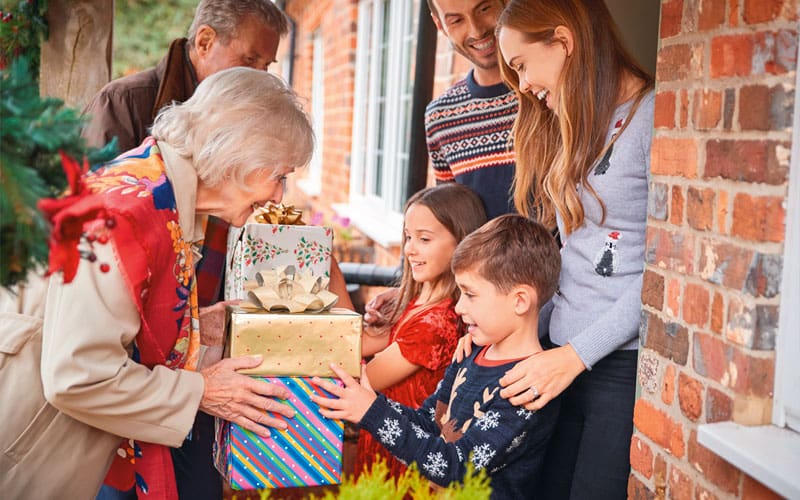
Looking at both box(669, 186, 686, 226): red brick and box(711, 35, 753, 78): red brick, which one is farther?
box(669, 186, 686, 226): red brick

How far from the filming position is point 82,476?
189cm

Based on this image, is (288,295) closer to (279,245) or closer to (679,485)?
(279,245)

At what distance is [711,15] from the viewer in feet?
5.51

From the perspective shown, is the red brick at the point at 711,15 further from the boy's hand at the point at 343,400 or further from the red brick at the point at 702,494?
the boy's hand at the point at 343,400

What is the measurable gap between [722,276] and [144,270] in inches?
45.7

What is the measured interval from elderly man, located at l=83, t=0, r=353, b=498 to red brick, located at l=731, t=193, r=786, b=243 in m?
1.49

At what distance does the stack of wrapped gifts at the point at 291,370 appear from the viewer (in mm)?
1957

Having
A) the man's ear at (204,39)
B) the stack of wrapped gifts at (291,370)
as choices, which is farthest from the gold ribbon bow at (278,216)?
the man's ear at (204,39)

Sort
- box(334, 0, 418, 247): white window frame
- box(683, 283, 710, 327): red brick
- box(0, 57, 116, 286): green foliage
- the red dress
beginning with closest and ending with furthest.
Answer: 1. box(0, 57, 116, 286): green foliage
2. box(683, 283, 710, 327): red brick
3. the red dress
4. box(334, 0, 418, 247): white window frame

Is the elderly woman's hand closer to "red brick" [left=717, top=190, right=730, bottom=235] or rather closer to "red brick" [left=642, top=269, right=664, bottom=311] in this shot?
"red brick" [left=642, top=269, right=664, bottom=311]

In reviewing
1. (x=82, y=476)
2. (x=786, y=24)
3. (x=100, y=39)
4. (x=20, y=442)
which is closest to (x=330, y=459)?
(x=82, y=476)

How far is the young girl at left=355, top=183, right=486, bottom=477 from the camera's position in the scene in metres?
2.62

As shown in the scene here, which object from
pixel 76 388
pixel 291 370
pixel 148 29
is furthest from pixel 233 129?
pixel 148 29

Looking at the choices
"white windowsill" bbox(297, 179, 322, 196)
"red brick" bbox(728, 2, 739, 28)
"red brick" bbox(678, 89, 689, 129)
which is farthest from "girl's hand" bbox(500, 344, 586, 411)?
"white windowsill" bbox(297, 179, 322, 196)
